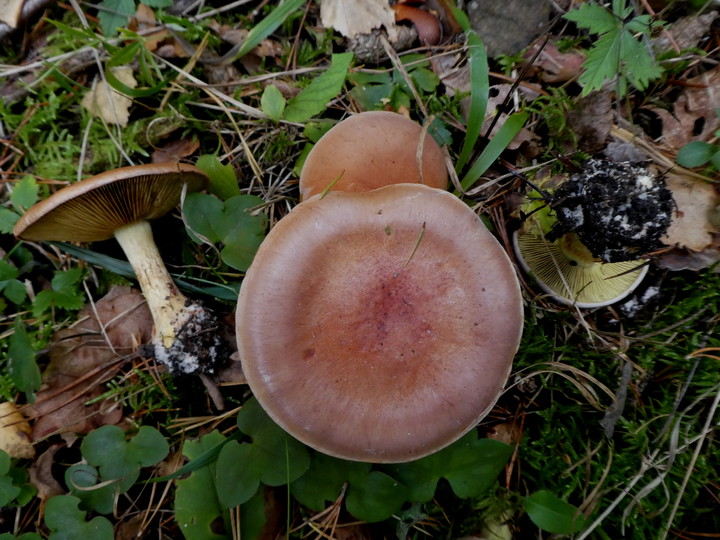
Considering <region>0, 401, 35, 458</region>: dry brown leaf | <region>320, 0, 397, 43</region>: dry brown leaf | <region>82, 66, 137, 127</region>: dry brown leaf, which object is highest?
<region>320, 0, 397, 43</region>: dry brown leaf

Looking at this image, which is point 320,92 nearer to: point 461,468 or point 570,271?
point 570,271

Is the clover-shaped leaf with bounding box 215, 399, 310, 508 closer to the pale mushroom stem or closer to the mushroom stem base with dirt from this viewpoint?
the mushroom stem base with dirt

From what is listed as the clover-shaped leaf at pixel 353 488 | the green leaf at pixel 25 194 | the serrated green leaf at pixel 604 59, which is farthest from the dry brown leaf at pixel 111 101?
the serrated green leaf at pixel 604 59

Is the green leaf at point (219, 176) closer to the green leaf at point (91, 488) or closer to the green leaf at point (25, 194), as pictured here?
the green leaf at point (25, 194)

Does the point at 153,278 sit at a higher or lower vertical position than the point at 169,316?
higher

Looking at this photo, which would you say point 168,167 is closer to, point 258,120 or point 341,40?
point 258,120

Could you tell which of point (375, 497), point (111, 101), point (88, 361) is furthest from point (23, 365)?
point (375, 497)

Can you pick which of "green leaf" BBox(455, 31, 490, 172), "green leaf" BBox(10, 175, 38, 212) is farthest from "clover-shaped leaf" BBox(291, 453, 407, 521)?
"green leaf" BBox(10, 175, 38, 212)
